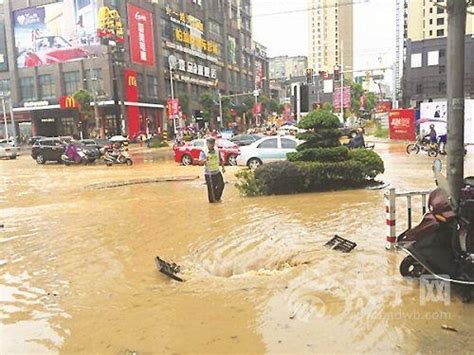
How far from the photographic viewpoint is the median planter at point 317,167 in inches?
453

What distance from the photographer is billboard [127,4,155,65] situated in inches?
2219

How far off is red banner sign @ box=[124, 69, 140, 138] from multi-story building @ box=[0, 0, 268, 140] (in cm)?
12

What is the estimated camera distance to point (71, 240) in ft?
27.0

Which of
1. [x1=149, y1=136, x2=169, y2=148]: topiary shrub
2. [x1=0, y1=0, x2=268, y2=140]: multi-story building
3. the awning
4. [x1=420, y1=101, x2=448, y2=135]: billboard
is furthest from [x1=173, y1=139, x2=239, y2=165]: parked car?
the awning

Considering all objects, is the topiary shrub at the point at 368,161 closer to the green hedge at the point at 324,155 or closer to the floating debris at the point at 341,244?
the green hedge at the point at 324,155

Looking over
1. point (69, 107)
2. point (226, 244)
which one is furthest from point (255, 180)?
point (69, 107)

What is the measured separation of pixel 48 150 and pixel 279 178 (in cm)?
2270

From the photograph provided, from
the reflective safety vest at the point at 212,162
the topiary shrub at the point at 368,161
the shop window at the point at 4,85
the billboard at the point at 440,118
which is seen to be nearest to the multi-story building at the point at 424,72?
the billboard at the point at 440,118

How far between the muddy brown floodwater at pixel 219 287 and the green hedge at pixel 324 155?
58.3 inches

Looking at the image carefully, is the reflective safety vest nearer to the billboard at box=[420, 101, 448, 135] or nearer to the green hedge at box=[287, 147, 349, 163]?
the green hedge at box=[287, 147, 349, 163]

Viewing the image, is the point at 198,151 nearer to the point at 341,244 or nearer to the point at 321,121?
the point at 321,121

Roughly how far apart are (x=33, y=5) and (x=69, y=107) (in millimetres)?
15700

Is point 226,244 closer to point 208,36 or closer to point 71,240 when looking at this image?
point 71,240

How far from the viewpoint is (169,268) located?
6184 mm
